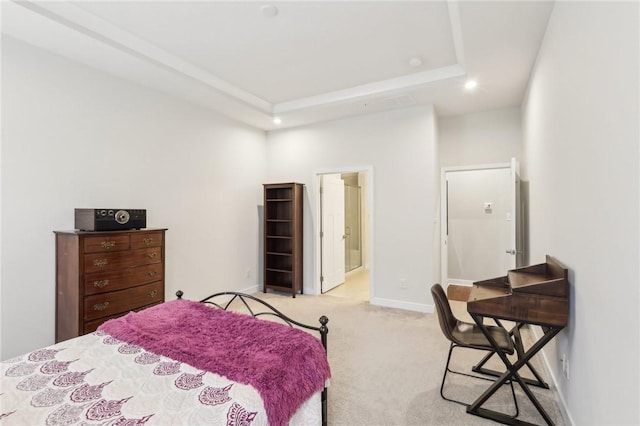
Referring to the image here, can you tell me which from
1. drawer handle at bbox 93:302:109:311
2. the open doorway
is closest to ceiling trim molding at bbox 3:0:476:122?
the open doorway

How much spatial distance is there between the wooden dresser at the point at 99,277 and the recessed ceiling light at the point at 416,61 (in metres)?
3.22

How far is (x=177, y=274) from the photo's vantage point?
397 centimetres

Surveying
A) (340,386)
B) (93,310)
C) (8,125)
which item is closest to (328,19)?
(8,125)

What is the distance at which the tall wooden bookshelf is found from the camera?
5023 mm

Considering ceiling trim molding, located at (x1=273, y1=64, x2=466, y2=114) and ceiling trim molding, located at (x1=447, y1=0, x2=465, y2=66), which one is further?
ceiling trim molding, located at (x1=273, y1=64, x2=466, y2=114)

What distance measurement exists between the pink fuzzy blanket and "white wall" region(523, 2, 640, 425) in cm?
131

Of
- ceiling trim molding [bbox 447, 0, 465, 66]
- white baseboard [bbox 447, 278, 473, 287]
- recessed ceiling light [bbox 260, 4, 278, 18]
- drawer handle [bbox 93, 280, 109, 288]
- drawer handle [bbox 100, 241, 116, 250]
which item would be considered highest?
recessed ceiling light [bbox 260, 4, 278, 18]

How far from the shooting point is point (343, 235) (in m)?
6.06

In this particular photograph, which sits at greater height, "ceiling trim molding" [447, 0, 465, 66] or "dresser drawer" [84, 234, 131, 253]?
"ceiling trim molding" [447, 0, 465, 66]

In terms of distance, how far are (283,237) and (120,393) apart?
381 cm

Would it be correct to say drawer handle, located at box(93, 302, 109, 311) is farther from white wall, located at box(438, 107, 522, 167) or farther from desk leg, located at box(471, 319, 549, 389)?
white wall, located at box(438, 107, 522, 167)

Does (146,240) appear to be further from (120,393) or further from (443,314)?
(443,314)

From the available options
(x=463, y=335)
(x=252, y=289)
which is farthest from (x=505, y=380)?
(x=252, y=289)

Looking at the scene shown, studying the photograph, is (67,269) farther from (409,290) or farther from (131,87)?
(409,290)
